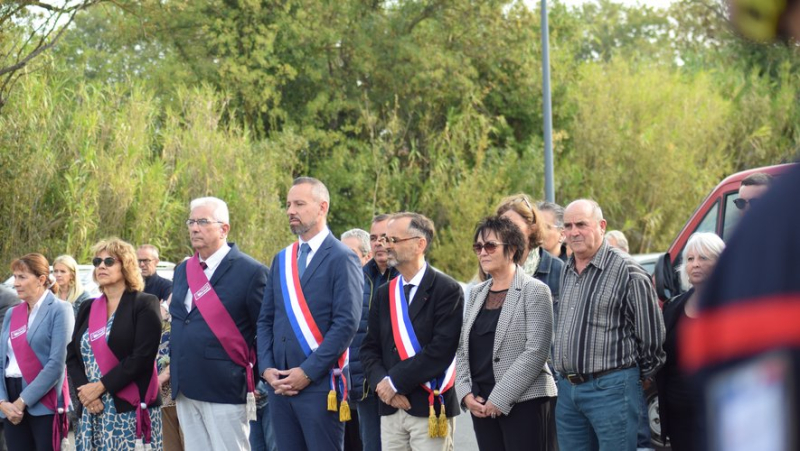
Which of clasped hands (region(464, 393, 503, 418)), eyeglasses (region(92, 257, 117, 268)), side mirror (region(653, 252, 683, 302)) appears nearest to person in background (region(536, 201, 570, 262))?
side mirror (region(653, 252, 683, 302))

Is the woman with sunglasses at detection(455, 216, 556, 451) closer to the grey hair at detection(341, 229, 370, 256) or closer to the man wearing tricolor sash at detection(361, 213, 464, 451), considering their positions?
the man wearing tricolor sash at detection(361, 213, 464, 451)

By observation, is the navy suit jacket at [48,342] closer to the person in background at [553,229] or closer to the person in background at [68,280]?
the person in background at [68,280]

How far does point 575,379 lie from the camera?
648 centimetres

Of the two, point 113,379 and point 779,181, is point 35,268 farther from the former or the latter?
point 779,181

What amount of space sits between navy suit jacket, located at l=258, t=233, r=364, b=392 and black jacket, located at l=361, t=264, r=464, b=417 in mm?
183

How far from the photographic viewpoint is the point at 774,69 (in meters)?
32.8

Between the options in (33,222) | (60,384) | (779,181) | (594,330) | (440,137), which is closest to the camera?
(779,181)

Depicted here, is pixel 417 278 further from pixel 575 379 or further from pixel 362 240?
pixel 362 240

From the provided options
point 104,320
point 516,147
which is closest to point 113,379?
point 104,320

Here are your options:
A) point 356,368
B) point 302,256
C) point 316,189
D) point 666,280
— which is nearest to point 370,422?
point 356,368

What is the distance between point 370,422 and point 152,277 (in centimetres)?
372

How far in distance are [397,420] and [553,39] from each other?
79.8 ft

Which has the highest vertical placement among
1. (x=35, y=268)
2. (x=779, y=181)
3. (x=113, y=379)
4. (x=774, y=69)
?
(x=774, y=69)

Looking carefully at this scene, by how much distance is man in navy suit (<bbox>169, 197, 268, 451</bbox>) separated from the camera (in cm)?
756
